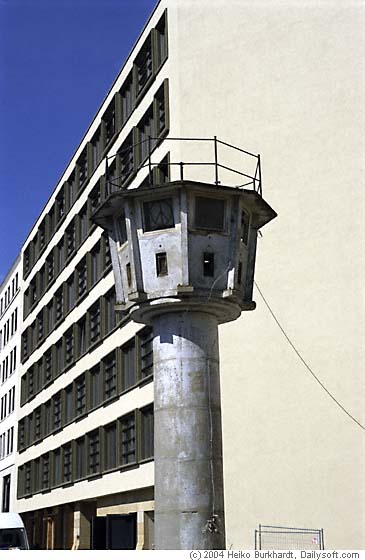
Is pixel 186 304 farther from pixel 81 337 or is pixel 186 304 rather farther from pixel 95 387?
pixel 81 337

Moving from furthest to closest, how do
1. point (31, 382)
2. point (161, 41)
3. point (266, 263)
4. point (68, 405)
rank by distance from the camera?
point (31, 382), point (68, 405), point (161, 41), point (266, 263)

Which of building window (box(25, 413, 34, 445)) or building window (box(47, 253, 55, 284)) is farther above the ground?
building window (box(47, 253, 55, 284))

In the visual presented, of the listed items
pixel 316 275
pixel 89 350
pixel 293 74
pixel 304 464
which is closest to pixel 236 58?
pixel 293 74

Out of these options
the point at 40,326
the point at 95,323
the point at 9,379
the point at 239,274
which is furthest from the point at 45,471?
the point at 239,274

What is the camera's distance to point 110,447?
4053cm

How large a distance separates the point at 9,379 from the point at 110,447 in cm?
3505

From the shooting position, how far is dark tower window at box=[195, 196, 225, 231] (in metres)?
16.6

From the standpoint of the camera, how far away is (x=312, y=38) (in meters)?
31.6

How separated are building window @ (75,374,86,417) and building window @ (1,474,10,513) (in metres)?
24.5

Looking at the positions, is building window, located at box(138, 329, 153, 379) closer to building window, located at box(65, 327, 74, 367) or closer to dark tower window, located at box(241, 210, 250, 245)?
building window, located at box(65, 327, 74, 367)

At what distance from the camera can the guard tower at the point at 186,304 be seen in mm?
15109

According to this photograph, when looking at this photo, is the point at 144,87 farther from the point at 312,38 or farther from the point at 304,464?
the point at 304,464

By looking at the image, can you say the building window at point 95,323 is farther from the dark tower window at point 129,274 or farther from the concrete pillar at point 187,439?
the concrete pillar at point 187,439

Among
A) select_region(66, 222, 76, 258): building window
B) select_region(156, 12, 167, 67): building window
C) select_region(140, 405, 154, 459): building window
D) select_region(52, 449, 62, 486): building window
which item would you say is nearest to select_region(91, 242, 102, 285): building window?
select_region(66, 222, 76, 258): building window
